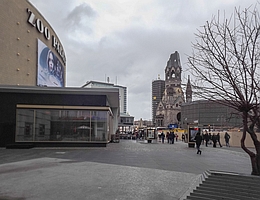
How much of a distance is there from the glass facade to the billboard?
18.0 metres

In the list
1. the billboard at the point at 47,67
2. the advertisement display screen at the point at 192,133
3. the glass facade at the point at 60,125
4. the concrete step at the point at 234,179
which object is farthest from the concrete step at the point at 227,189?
the billboard at the point at 47,67

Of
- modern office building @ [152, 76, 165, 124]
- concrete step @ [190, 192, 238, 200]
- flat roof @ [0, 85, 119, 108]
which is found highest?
modern office building @ [152, 76, 165, 124]

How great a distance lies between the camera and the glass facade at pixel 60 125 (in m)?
25.8

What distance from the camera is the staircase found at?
7021 mm

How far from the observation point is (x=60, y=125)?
2639cm

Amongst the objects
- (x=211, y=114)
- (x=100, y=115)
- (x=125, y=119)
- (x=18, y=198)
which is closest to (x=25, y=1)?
(x=100, y=115)

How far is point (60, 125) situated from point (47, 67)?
23.4 meters

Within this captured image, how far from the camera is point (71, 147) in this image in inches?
1022

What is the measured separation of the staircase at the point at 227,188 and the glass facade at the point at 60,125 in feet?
63.9

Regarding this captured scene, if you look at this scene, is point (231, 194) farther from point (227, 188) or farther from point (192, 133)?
point (192, 133)

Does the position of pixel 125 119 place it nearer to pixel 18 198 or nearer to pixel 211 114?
pixel 211 114

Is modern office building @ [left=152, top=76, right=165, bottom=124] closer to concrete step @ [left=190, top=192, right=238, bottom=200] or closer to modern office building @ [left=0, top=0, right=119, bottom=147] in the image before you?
modern office building @ [left=0, top=0, right=119, bottom=147]

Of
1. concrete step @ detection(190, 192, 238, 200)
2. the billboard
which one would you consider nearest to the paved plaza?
concrete step @ detection(190, 192, 238, 200)

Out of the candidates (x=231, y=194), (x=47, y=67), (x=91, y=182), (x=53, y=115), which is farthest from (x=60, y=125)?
(x=47, y=67)
